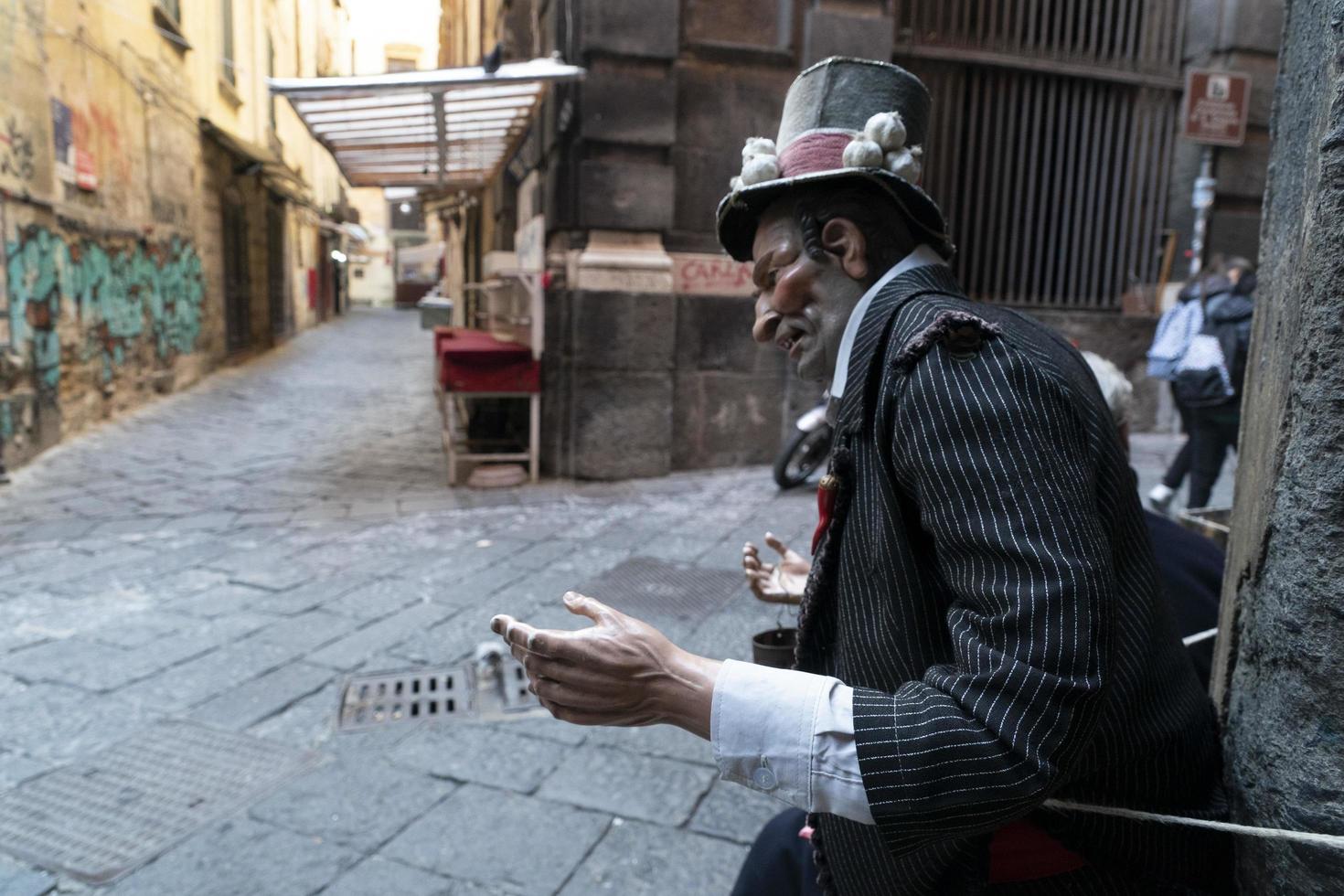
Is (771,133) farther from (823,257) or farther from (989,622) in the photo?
(989,622)

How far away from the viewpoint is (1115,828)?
3.57 feet

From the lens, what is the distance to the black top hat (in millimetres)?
1256

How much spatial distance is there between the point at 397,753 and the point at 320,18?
16325 millimetres

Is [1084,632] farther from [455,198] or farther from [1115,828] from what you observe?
[455,198]

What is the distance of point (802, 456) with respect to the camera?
6.73m

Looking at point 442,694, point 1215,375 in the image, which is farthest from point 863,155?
point 1215,375

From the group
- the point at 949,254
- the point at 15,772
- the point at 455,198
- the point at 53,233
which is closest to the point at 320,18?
the point at 455,198

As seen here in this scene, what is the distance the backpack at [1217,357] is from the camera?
5328mm

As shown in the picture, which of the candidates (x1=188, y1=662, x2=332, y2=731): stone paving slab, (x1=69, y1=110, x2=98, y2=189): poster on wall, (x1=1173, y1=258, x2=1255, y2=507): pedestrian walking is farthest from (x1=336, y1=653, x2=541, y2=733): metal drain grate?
(x1=69, y1=110, x2=98, y2=189): poster on wall

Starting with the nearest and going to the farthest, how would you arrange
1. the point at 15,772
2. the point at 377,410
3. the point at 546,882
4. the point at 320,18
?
the point at 546,882
the point at 15,772
the point at 377,410
the point at 320,18

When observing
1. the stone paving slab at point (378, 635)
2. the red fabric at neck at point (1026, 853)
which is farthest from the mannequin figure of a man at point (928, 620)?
the stone paving slab at point (378, 635)

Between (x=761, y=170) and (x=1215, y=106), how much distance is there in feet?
28.4

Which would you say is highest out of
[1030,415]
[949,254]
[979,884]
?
[949,254]

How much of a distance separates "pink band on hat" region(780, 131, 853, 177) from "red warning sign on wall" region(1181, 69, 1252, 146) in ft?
27.4
